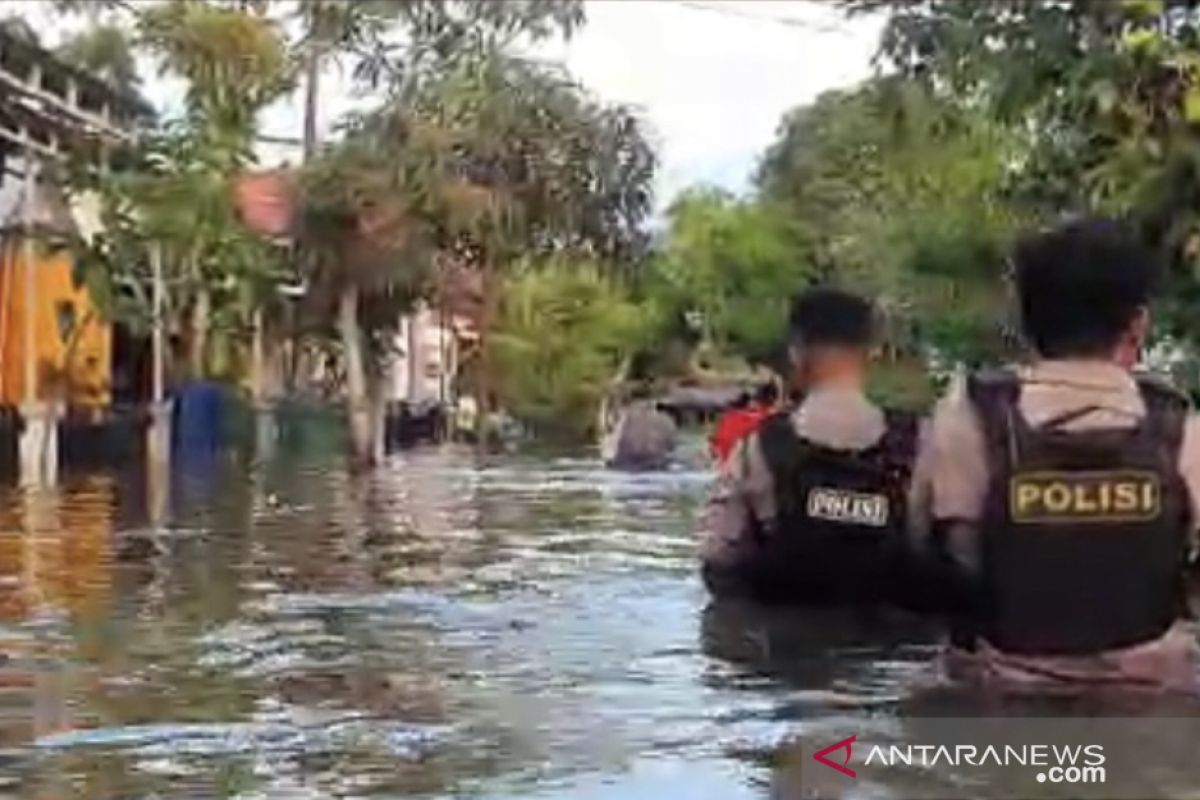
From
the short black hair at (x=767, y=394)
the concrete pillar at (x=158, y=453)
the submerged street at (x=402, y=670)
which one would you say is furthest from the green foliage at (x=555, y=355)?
the short black hair at (x=767, y=394)

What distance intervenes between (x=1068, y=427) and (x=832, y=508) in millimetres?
2898

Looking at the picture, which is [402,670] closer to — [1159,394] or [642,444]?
[1159,394]

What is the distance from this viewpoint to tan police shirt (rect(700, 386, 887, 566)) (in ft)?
25.8

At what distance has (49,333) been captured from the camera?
40500mm

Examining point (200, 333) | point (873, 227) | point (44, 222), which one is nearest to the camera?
point (44, 222)

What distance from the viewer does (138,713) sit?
8.13 meters

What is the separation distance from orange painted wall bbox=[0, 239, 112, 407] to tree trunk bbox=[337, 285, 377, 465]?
149 inches

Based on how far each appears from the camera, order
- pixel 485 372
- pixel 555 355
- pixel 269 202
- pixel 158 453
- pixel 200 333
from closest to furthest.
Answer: pixel 158 453
pixel 200 333
pixel 269 202
pixel 485 372
pixel 555 355

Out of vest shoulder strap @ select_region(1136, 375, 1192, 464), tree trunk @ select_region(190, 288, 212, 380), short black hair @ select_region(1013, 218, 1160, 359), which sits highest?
tree trunk @ select_region(190, 288, 212, 380)

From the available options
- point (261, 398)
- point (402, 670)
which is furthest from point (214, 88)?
point (402, 670)

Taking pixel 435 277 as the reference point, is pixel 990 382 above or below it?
below

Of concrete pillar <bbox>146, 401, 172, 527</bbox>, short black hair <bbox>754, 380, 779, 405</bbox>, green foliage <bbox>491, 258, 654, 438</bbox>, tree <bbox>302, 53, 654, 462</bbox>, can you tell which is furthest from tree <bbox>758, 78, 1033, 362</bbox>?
concrete pillar <bbox>146, 401, 172, 527</bbox>

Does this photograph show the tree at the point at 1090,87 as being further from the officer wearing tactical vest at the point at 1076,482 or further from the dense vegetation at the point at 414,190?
the dense vegetation at the point at 414,190

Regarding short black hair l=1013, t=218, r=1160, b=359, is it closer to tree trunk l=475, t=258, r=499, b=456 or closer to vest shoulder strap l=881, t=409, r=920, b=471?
vest shoulder strap l=881, t=409, r=920, b=471
